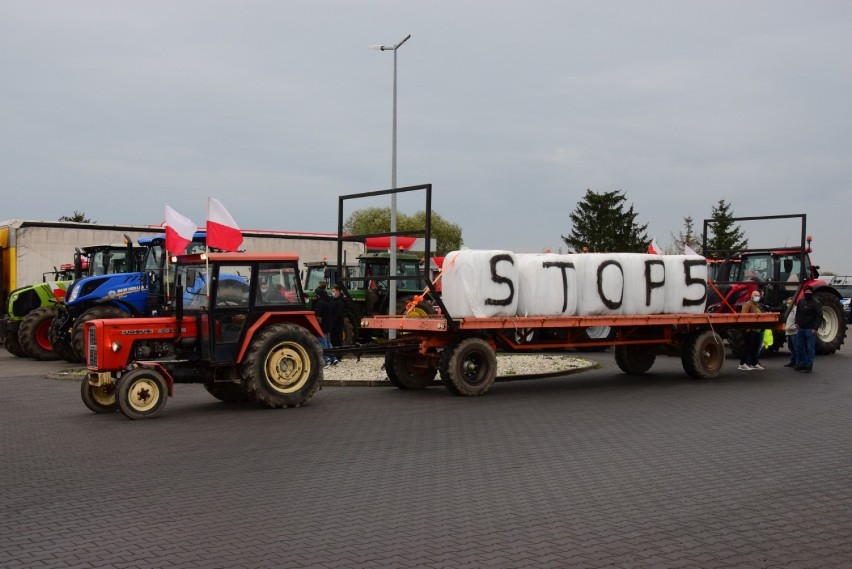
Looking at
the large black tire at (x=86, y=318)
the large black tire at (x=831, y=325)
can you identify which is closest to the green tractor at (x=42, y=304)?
the large black tire at (x=86, y=318)

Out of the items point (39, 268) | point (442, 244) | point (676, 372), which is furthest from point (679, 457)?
point (442, 244)

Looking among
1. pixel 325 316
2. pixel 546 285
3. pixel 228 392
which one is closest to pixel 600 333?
pixel 546 285

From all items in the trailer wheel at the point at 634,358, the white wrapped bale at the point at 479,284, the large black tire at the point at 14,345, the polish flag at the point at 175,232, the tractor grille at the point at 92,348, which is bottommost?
the large black tire at the point at 14,345

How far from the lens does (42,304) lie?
26.7 m

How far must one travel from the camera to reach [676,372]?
20594 mm

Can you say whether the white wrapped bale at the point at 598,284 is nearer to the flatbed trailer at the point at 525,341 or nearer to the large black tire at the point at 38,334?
the flatbed trailer at the point at 525,341

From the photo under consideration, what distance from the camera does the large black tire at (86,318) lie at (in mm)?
20453

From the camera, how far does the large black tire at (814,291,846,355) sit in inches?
953

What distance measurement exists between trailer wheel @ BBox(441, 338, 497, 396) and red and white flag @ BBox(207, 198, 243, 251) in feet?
13.3

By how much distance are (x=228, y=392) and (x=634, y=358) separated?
9.17m

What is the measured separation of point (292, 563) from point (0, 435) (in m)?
7.50

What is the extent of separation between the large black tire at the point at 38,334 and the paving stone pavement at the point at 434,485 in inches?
428

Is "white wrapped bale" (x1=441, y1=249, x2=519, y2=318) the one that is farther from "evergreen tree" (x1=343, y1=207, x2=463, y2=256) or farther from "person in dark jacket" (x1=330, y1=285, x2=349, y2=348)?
"evergreen tree" (x1=343, y1=207, x2=463, y2=256)

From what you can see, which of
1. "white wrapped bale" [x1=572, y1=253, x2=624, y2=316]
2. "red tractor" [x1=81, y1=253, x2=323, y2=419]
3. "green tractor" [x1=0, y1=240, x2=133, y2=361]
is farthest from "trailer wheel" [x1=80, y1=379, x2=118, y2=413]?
"green tractor" [x1=0, y1=240, x2=133, y2=361]
